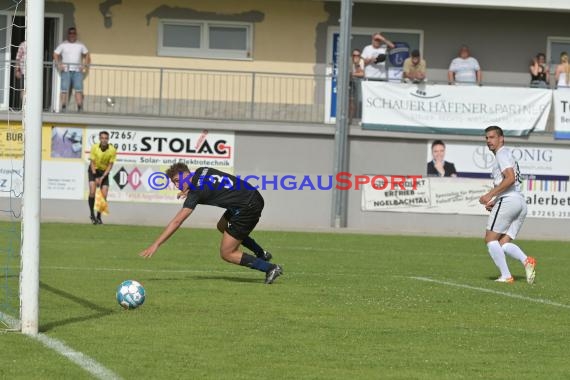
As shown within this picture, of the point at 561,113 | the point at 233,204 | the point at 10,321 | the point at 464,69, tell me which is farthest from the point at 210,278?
the point at 464,69

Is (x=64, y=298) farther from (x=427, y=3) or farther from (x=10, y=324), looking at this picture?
(x=427, y=3)

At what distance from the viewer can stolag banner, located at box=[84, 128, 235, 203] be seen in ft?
93.7

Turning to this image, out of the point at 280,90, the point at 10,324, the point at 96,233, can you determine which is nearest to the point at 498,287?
the point at 10,324

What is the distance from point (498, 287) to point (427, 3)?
16930mm

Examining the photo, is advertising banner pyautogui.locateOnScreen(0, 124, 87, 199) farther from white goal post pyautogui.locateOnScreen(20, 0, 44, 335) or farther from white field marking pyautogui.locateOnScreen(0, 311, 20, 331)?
white goal post pyautogui.locateOnScreen(20, 0, 44, 335)

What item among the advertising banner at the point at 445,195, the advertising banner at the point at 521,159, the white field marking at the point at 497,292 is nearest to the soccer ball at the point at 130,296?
the white field marking at the point at 497,292

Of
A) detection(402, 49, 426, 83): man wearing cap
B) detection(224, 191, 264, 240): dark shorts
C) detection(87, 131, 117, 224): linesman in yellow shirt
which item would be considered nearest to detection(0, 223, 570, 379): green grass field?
detection(224, 191, 264, 240): dark shorts

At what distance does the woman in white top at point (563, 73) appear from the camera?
29.7 metres

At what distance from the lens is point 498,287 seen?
13.9 metres

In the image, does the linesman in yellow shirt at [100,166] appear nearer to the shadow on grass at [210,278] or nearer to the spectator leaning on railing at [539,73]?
the spectator leaning on railing at [539,73]

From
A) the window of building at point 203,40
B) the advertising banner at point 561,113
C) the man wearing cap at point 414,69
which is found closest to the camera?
the advertising banner at point 561,113

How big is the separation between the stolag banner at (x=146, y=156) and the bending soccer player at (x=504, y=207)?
48.3 feet

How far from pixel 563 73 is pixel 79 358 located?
2373 centimetres

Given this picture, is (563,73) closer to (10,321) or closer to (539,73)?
(539,73)
